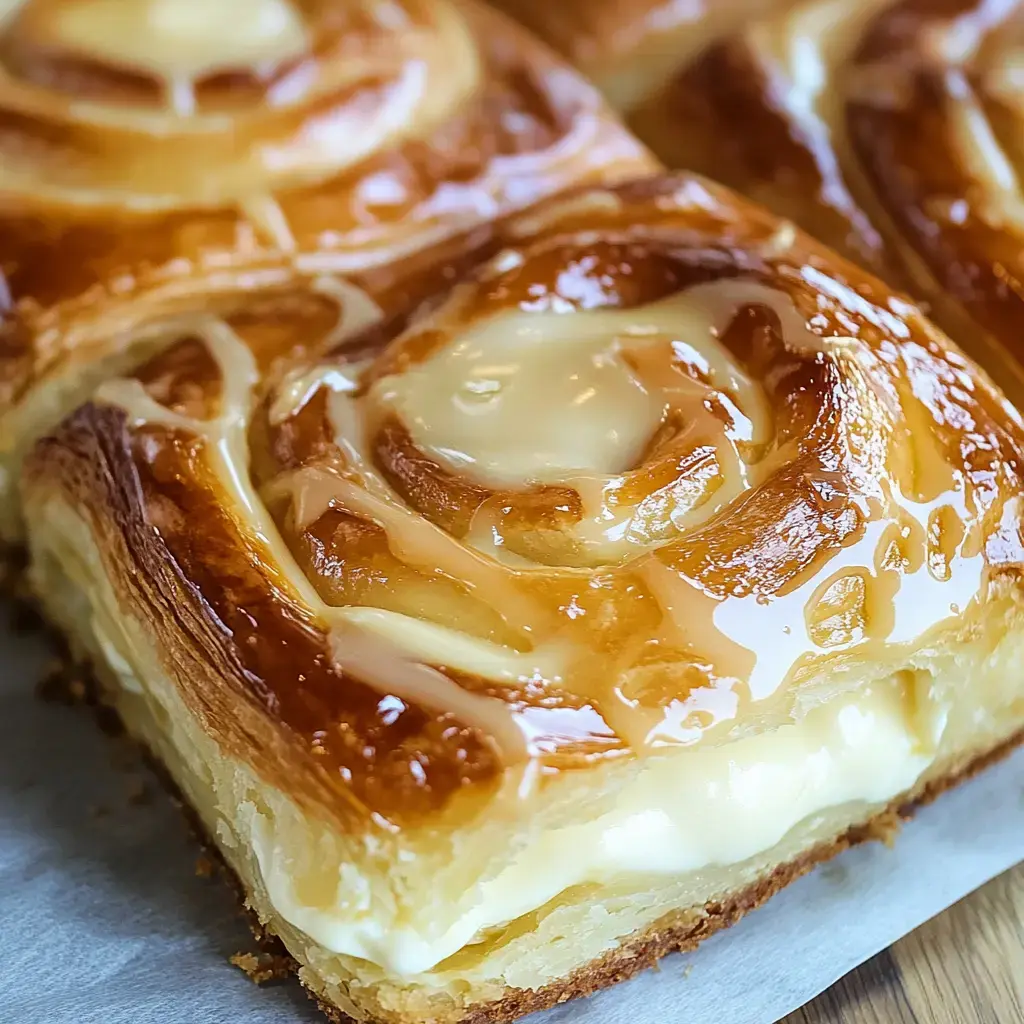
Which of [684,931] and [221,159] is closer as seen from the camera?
[684,931]

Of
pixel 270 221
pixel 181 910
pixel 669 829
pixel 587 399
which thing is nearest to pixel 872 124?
pixel 587 399

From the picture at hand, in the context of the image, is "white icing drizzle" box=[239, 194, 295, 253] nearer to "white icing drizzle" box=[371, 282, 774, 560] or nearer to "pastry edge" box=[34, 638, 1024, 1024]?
"white icing drizzle" box=[371, 282, 774, 560]

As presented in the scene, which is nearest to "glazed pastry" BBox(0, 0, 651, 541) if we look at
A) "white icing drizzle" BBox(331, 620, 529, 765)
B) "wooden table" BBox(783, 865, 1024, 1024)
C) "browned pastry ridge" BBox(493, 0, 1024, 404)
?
"browned pastry ridge" BBox(493, 0, 1024, 404)

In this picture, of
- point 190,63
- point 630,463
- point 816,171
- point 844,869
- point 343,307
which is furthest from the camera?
point 816,171

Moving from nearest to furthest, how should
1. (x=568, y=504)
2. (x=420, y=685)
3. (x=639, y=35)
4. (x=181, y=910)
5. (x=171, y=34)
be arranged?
(x=420, y=685), (x=568, y=504), (x=181, y=910), (x=171, y=34), (x=639, y=35)

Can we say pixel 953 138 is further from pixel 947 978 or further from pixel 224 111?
pixel 947 978

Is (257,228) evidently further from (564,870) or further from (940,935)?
(940,935)

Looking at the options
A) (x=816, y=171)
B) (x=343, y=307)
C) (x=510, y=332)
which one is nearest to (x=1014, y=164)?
(x=816, y=171)
